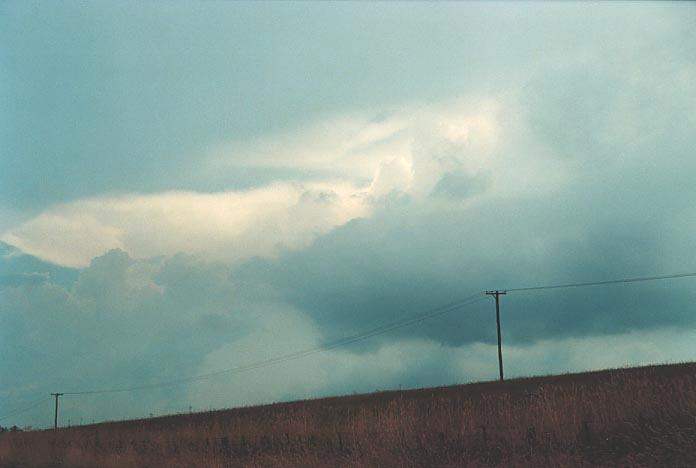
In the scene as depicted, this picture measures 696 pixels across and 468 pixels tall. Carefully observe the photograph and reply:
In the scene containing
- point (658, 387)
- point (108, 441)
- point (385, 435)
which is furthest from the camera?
point (108, 441)

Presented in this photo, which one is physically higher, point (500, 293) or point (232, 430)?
point (500, 293)

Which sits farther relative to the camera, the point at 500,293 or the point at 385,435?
the point at 500,293

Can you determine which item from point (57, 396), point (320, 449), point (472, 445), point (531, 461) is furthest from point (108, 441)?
point (57, 396)

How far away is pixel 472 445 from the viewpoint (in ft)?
62.6

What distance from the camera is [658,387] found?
61.7 ft

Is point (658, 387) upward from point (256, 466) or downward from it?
upward

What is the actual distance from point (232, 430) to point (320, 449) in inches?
505

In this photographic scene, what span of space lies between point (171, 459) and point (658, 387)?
15669 millimetres

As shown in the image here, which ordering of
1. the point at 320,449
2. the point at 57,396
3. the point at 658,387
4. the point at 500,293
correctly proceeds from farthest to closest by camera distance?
the point at 57,396 → the point at 500,293 → the point at 320,449 → the point at 658,387

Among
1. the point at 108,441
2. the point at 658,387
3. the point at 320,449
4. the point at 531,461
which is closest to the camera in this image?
the point at 531,461

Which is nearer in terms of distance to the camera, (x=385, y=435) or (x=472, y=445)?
(x=472, y=445)

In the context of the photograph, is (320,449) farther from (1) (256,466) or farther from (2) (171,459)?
(2) (171,459)

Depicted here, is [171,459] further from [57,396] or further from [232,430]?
[57,396]

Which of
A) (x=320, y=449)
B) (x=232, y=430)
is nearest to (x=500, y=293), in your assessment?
(x=232, y=430)
